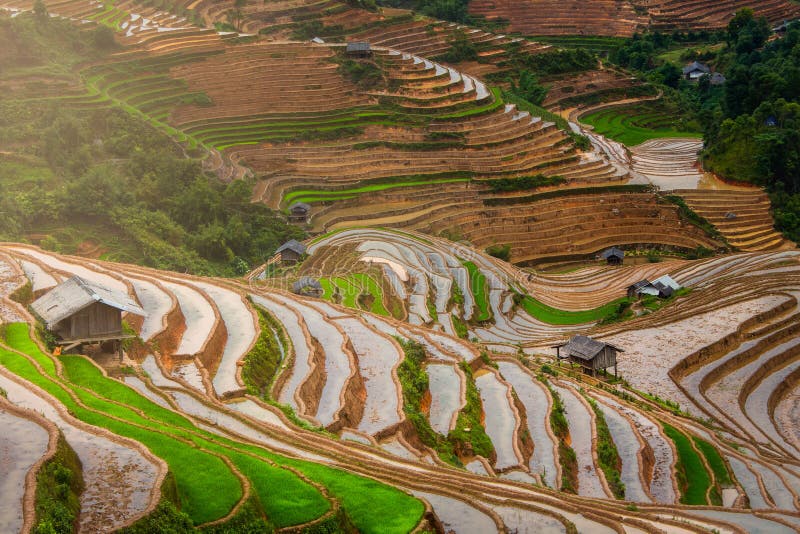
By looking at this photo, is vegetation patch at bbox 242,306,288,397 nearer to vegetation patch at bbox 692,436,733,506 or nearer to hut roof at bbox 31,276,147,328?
hut roof at bbox 31,276,147,328

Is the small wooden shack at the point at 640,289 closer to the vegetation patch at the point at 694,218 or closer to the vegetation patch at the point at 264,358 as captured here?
the vegetation patch at the point at 694,218

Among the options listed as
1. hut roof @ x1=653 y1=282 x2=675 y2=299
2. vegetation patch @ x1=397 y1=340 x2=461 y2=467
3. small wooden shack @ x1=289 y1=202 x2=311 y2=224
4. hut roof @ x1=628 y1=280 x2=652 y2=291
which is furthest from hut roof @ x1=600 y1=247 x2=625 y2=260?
vegetation patch @ x1=397 y1=340 x2=461 y2=467

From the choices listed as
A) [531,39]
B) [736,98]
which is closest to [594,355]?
[736,98]

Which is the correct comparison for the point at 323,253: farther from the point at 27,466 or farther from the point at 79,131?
the point at 27,466

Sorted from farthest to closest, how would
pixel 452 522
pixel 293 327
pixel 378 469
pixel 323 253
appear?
pixel 323 253 < pixel 293 327 < pixel 378 469 < pixel 452 522

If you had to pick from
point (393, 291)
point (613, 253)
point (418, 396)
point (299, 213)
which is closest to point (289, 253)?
point (393, 291)
